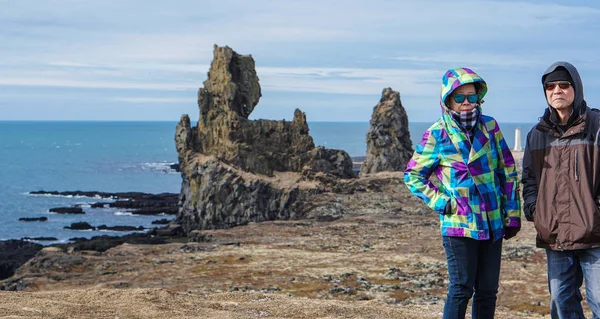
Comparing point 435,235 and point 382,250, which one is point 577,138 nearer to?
point 382,250

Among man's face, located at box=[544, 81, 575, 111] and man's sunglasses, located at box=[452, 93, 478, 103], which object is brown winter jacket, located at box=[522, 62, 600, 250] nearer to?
man's face, located at box=[544, 81, 575, 111]

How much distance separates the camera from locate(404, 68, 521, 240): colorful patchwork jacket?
8258 mm

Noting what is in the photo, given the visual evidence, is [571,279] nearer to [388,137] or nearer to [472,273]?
[472,273]

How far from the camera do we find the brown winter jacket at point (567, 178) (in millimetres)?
7699

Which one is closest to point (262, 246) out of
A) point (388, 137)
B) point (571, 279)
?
point (388, 137)

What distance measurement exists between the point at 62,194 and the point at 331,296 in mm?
90601

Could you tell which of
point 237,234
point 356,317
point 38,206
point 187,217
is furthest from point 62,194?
point 356,317

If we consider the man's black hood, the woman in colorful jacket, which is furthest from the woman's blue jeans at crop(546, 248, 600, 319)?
the man's black hood

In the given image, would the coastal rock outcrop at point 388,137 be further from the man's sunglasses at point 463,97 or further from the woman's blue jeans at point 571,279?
the woman's blue jeans at point 571,279

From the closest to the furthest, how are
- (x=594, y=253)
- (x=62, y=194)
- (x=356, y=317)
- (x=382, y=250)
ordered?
(x=594, y=253), (x=356, y=317), (x=382, y=250), (x=62, y=194)

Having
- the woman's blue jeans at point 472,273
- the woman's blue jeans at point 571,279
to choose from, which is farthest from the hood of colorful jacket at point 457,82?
the woman's blue jeans at point 571,279

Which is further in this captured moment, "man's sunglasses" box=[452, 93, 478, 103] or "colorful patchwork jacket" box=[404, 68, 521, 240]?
"man's sunglasses" box=[452, 93, 478, 103]

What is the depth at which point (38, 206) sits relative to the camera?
94812 millimetres

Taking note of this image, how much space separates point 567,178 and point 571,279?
3.46ft
